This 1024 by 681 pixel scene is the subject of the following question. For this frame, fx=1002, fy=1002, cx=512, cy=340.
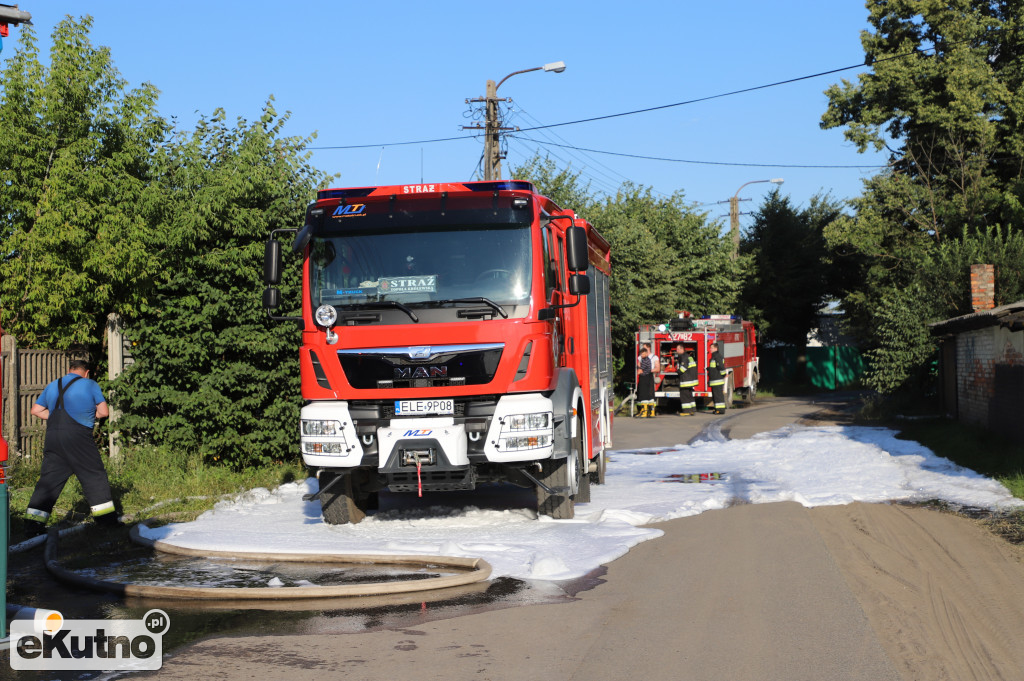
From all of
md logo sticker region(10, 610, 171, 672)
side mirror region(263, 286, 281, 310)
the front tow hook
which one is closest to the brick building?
the front tow hook

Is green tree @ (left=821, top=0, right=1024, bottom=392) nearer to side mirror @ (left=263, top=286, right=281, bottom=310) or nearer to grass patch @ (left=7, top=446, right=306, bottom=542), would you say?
grass patch @ (left=7, top=446, right=306, bottom=542)

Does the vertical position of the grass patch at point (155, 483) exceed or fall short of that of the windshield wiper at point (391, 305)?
it falls short

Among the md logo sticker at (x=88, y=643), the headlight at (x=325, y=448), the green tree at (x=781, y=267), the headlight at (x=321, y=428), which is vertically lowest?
the md logo sticker at (x=88, y=643)

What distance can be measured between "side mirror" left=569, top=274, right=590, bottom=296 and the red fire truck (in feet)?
0.05

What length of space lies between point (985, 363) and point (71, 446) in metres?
15.5

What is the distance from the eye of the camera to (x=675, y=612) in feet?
21.5

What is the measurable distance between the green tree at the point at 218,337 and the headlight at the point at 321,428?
13.8ft

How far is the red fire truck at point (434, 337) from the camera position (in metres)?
9.13

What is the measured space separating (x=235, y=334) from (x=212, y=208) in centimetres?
171

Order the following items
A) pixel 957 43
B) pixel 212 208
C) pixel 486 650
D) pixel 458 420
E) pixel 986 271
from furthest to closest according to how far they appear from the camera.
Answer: pixel 957 43, pixel 986 271, pixel 212 208, pixel 458 420, pixel 486 650

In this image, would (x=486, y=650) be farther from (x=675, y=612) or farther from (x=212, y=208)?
(x=212, y=208)

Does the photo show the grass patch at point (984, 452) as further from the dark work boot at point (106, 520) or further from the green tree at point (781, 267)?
the green tree at point (781, 267)

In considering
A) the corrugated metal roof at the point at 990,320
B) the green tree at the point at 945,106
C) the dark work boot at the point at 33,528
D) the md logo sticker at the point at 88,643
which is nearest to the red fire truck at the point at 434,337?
the dark work boot at the point at 33,528

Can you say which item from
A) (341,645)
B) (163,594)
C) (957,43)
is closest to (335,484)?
(163,594)
